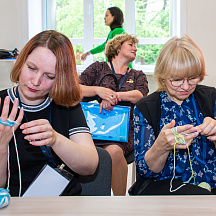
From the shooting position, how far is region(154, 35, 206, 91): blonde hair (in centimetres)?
157

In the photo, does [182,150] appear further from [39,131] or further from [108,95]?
[108,95]

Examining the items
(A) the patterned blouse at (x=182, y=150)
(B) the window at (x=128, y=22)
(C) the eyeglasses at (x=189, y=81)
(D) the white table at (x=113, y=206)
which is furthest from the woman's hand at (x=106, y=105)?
(B) the window at (x=128, y=22)

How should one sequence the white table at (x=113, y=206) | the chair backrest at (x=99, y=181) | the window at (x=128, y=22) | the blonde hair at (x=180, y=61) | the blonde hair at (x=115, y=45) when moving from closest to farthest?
the white table at (x=113, y=206) → the chair backrest at (x=99, y=181) → the blonde hair at (x=180, y=61) → the blonde hair at (x=115, y=45) → the window at (x=128, y=22)

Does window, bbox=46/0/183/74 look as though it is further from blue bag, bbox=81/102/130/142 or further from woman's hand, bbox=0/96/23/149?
woman's hand, bbox=0/96/23/149

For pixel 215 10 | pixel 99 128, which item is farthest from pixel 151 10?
pixel 99 128

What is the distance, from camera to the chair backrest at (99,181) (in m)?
1.46

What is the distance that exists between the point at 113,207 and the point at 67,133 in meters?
0.55

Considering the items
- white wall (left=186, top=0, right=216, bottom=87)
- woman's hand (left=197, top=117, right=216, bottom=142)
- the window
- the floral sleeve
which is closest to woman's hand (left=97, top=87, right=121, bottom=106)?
the floral sleeve

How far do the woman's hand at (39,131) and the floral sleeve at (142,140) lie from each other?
0.52m

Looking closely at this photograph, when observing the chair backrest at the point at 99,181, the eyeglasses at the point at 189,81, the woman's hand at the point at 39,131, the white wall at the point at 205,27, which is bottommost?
the chair backrest at the point at 99,181

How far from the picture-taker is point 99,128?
234 centimetres

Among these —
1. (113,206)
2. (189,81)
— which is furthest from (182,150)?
(113,206)

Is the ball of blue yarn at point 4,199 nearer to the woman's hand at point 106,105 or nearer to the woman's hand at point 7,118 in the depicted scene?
the woman's hand at point 7,118

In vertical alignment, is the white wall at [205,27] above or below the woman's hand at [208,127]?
above
